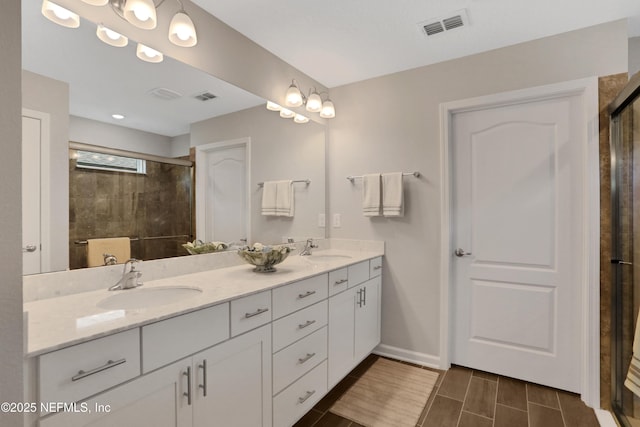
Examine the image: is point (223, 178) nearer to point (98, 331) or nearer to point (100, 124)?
point (100, 124)

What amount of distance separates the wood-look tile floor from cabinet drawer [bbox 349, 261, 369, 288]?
714 mm

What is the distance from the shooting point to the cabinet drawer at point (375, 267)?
252cm

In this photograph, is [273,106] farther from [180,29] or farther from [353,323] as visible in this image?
[353,323]

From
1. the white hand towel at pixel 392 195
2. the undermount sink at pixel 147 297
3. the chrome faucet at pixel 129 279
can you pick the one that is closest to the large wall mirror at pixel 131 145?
the chrome faucet at pixel 129 279

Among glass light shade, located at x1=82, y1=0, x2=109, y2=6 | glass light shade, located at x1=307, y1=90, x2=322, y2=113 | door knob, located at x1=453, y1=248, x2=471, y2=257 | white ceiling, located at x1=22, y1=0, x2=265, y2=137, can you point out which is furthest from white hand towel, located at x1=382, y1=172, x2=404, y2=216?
glass light shade, located at x1=82, y1=0, x2=109, y2=6

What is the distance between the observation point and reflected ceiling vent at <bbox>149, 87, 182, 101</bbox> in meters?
1.69

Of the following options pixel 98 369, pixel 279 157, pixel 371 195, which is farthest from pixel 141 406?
pixel 371 195

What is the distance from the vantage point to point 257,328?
1446 mm

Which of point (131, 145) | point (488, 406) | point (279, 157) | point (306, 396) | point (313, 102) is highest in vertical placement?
point (313, 102)

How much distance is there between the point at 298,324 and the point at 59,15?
173cm

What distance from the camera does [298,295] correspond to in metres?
1.72

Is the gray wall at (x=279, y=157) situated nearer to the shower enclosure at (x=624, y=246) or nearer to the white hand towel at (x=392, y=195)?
the white hand towel at (x=392, y=195)

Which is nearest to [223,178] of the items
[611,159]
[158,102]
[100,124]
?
[158,102]

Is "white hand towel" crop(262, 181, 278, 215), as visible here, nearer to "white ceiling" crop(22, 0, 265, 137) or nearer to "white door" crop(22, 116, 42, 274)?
"white ceiling" crop(22, 0, 265, 137)
